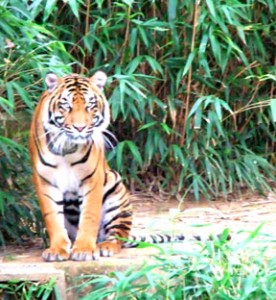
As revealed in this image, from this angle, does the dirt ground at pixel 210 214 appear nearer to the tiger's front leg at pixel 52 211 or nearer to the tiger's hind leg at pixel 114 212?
the tiger's hind leg at pixel 114 212

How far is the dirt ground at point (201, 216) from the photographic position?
680 cm

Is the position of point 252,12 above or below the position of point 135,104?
above

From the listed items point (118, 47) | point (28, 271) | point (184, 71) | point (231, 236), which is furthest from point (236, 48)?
point (28, 271)

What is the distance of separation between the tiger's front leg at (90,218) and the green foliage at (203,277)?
1.03ft

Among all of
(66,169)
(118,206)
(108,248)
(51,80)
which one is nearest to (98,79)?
(51,80)

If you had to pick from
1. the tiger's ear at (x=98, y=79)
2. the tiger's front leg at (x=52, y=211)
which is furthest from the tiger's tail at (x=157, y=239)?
the tiger's ear at (x=98, y=79)

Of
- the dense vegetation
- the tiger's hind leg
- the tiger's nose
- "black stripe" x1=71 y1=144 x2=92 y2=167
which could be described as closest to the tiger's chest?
"black stripe" x1=71 y1=144 x2=92 y2=167

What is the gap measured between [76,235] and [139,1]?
236cm

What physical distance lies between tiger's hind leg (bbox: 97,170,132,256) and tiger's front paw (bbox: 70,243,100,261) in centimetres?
34

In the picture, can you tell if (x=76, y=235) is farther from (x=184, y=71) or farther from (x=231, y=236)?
(x=184, y=71)

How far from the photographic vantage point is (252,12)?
826 centimetres

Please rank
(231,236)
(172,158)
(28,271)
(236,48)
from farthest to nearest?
(172,158)
(236,48)
(231,236)
(28,271)

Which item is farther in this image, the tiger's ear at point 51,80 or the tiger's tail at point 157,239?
the tiger's tail at point 157,239

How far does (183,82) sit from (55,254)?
260 centimetres
